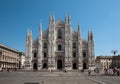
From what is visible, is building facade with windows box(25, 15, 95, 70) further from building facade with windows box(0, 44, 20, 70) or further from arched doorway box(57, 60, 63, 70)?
building facade with windows box(0, 44, 20, 70)

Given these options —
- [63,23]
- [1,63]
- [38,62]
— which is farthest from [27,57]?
[63,23]

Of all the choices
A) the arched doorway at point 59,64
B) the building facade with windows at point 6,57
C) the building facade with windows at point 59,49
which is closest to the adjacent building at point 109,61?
the building facade with windows at point 59,49

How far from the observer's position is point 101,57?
11975cm

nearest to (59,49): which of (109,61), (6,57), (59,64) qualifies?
(59,64)

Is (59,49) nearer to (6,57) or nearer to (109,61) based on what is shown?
(6,57)

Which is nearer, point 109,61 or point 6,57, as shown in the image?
point 6,57

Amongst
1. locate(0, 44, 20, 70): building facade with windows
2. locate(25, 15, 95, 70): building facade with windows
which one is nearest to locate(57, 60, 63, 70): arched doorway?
locate(25, 15, 95, 70): building facade with windows

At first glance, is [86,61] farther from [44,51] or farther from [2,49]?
[2,49]

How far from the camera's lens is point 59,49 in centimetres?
7325

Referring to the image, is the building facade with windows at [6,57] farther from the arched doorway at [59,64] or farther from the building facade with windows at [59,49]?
the arched doorway at [59,64]

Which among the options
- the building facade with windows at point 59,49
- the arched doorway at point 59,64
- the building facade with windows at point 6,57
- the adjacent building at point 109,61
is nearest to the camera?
the building facade with windows at point 59,49

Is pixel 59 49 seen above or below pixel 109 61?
above

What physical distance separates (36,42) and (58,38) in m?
7.76

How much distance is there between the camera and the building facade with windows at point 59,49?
232ft
